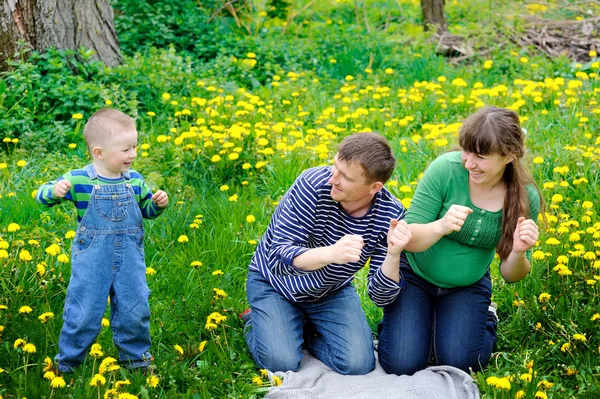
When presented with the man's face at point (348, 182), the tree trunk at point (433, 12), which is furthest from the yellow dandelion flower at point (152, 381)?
the tree trunk at point (433, 12)

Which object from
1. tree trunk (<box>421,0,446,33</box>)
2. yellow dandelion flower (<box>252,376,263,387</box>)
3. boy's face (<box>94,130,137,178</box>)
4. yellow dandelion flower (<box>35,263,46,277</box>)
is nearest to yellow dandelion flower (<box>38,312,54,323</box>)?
yellow dandelion flower (<box>35,263,46,277</box>)

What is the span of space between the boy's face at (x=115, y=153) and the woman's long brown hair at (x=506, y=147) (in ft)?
4.48

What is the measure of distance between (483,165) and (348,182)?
1.89 ft

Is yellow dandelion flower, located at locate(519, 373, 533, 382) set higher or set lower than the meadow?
lower

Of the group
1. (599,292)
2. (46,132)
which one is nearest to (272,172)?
(46,132)

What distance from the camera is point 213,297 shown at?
12.2 ft

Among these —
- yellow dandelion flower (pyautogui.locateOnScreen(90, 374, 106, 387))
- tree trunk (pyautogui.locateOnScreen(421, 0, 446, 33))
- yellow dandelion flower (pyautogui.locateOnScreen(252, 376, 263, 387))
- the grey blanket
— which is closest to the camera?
yellow dandelion flower (pyautogui.locateOnScreen(90, 374, 106, 387))

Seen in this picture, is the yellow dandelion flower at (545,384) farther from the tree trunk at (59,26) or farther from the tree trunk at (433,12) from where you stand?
the tree trunk at (433,12)

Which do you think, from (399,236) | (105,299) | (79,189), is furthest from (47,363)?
(399,236)

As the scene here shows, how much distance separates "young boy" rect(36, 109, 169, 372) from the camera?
2.96 meters

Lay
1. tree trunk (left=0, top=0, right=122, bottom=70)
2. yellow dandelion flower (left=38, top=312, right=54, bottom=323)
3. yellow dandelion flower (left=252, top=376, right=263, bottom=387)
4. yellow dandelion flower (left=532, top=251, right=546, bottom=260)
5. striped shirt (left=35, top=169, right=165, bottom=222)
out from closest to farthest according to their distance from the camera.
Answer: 1. striped shirt (left=35, top=169, right=165, bottom=222)
2. yellow dandelion flower (left=38, top=312, right=54, bottom=323)
3. yellow dandelion flower (left=252, top=376, right=263, bottom=387)
4. yellow dandelion flower (left=532, top=251, right=546, bottom=260)
5. tree trunk (left=0, top=0, right=122, bottom=70)

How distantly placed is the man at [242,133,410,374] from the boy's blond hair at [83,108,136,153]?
0.79 m

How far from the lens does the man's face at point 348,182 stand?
3115 millimetres

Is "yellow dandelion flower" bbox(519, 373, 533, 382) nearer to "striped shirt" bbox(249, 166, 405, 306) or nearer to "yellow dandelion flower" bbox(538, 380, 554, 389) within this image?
"yellow dandelion flower" bbox(538, 380, 554, 389)
